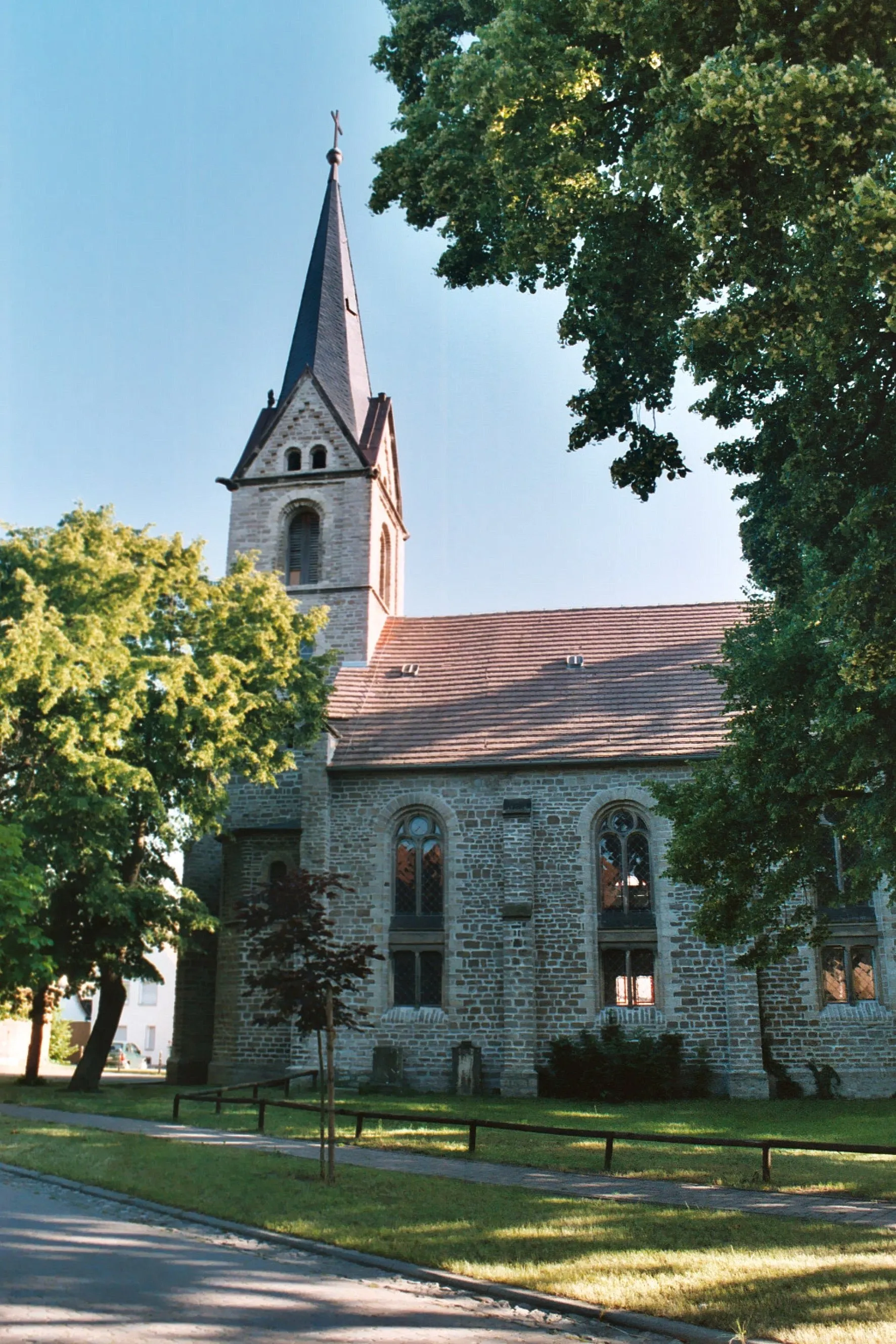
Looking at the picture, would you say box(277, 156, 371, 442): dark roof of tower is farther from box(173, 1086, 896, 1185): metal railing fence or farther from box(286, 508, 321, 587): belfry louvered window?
box(173, 1086, 896, 1185): metal railing fence

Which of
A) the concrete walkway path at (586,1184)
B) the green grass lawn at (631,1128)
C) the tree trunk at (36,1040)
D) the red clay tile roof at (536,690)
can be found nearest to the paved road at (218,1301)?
the concrete walkway path at (586,1184)

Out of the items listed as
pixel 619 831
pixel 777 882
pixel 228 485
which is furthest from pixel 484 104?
pixel 228 485

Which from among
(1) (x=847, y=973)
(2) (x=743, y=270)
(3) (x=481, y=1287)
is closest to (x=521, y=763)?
(1) (x=847, y=973)

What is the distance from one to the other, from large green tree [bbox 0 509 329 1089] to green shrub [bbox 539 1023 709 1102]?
7.61 metres

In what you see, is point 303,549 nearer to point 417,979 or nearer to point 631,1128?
point 417,979

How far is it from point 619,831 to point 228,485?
14.6m

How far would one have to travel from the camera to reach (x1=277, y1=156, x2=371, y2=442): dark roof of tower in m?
30.0

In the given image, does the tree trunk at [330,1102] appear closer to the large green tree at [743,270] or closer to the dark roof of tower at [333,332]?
the large green tree at [743,270]

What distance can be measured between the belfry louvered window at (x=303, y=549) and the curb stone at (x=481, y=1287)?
1987 cm

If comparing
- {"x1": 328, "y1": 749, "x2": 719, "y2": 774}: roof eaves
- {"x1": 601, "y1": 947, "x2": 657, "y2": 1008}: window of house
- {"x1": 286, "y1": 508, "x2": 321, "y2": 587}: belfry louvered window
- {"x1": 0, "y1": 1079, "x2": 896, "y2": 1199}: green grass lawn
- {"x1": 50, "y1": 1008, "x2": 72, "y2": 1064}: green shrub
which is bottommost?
{"x1": 50, "y1": 1008, "x2": 72, "y2": 1064}: green shrub

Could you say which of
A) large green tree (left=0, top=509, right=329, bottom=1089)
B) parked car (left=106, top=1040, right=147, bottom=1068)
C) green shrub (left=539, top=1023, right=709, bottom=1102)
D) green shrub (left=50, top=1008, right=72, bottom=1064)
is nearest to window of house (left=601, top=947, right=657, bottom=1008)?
green shrub (left=539, top=1023, right=709, bottom=1102)

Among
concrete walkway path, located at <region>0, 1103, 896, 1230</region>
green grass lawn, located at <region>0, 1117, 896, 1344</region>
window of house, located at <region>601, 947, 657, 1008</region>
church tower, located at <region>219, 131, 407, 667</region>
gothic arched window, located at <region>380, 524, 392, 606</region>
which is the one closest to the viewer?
green grass lawn, located at <region>0, 1117, 896, 1344</region>

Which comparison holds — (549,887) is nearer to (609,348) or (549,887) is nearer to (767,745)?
(767,745)

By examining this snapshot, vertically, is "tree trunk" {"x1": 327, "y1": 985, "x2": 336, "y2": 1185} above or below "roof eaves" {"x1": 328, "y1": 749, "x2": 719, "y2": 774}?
below
